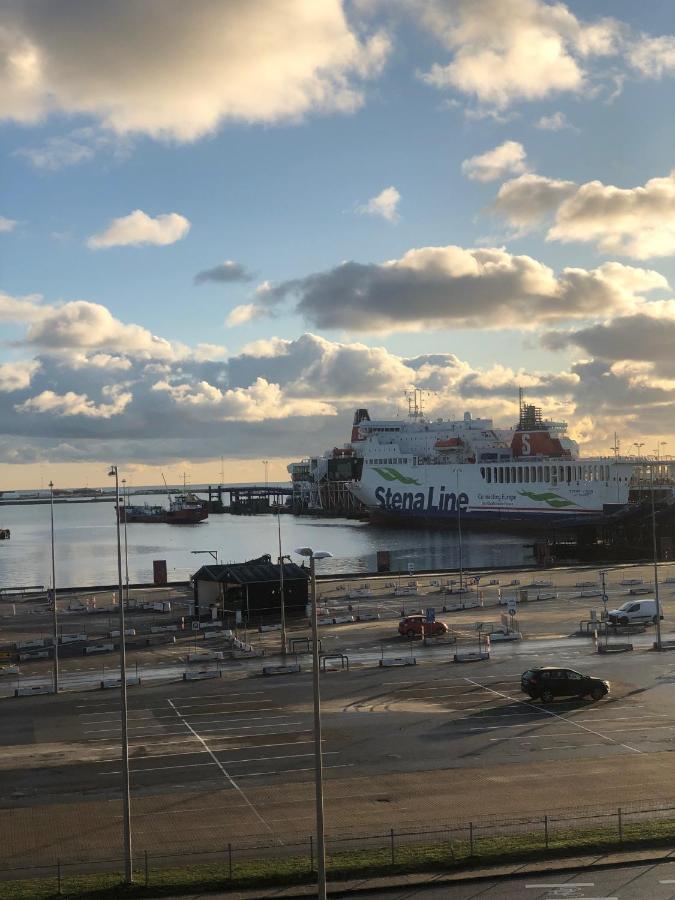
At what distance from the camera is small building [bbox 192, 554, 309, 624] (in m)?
52.0

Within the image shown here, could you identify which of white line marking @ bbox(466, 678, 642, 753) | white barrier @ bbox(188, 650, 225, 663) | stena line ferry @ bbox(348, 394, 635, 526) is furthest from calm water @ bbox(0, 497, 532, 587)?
white line marking @ bbox(466, 678, 642, 753)

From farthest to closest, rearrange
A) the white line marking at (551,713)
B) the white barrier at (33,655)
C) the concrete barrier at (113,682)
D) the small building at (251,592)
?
1. the small building at (251,592)
2. the white barrier at (33,655)
3. the concrete barrier at (113,682)
4. the white line marking at (551,713)

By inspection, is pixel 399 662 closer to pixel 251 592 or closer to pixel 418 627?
pixel 418 627

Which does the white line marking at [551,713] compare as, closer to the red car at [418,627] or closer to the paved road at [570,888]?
the paved road at [570,888]

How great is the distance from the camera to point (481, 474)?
135 m

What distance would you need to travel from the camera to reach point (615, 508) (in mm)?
114125

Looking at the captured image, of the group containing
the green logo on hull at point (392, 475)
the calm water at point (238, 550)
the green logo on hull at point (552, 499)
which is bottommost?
the calm water at point (238, 550)

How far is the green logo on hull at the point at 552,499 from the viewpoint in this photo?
12312 cm

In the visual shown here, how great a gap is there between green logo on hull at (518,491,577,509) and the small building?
247ft

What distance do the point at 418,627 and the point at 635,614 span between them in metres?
10.9

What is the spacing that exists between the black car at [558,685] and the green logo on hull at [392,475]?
370ft

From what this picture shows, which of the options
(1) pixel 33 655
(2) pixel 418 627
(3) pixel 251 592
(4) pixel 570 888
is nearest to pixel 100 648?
(1) pixel 33 655

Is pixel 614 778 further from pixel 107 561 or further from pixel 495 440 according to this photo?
pixel 495 440

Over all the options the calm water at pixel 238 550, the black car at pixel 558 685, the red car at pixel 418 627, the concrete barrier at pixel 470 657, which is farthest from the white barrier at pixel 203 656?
the calm water at pixel 238 550
